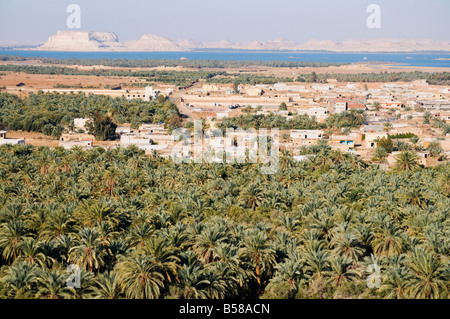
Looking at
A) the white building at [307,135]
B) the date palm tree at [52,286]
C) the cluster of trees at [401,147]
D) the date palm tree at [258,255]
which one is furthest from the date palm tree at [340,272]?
the white building at [307,135]

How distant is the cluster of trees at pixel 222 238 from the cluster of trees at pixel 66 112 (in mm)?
29824

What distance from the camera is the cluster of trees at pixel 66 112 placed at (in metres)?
58.6

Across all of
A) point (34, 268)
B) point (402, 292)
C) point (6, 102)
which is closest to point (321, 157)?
point (402, 292)

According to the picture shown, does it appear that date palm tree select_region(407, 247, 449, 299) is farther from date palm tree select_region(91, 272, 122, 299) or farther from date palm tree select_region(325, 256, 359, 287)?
date palm tree select_region(91, 272, 122, 299)

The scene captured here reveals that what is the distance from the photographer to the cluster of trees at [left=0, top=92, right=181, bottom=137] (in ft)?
192

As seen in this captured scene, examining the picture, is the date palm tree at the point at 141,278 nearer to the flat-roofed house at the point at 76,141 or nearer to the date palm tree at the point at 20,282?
the date palm tree at the point at 20,282

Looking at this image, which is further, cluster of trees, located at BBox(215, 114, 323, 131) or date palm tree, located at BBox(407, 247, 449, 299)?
cluster of trees, located at BBox(215, 114, 323, 131)

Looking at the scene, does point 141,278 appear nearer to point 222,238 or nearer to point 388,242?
point 222,238

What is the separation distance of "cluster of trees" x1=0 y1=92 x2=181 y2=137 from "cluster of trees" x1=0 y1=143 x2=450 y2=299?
29.8 m

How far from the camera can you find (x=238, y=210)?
949 inches

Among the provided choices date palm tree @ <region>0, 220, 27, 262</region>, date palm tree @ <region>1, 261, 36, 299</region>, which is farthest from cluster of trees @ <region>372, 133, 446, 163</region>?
date palm tree @ <region>1, 261, 36, 299</region>

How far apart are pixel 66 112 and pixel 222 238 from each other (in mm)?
52057

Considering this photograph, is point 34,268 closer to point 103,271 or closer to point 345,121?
point 103,271

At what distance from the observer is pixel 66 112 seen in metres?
64.6
